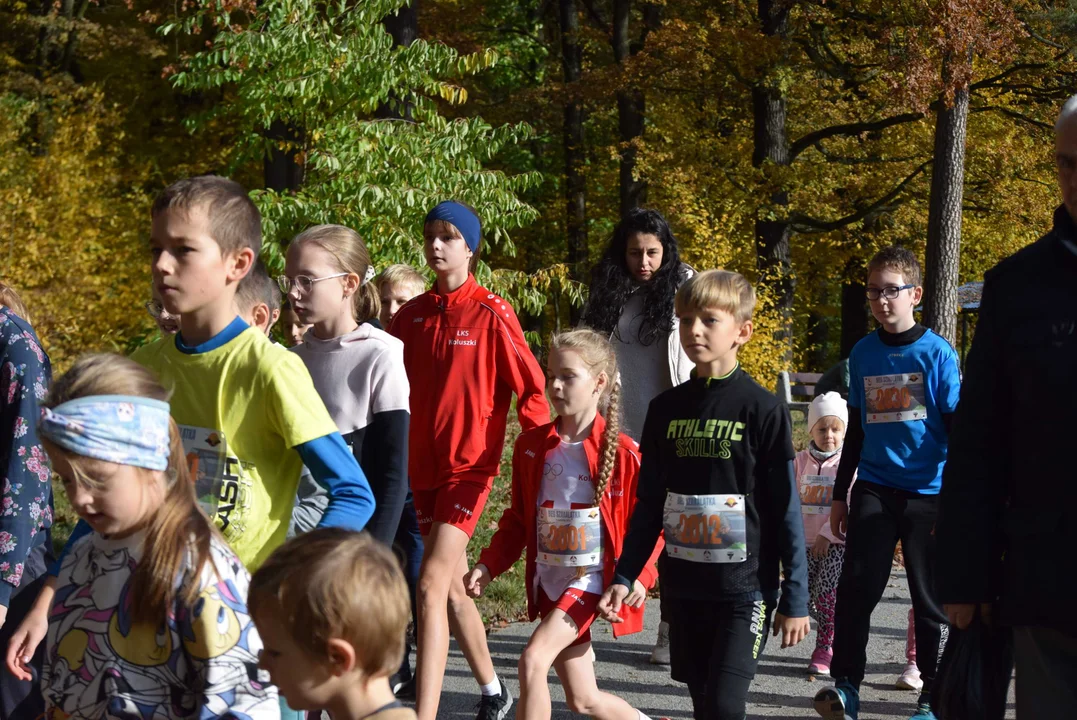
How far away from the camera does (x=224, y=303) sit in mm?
3258

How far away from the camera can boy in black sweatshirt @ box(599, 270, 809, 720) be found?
470cm

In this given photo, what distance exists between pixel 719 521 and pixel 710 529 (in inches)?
1.7

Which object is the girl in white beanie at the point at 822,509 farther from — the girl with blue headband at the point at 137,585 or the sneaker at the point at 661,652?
the girl with blue headband at the point at 137,585

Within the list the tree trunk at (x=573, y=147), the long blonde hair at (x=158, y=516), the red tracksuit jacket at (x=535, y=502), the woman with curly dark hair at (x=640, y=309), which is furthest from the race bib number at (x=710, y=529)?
the tree trunk at (x=573, y=147)

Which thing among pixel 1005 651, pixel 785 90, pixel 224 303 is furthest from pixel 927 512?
pixel 785 90

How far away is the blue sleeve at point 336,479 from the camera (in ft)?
10.3

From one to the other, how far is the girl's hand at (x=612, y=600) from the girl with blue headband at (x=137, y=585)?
7.46 ft

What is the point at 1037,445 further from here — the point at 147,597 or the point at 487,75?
the point at 487,75

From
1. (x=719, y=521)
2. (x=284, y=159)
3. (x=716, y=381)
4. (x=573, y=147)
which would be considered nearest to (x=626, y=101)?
(x=573, y=147)

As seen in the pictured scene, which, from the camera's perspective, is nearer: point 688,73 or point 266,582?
point 266,582

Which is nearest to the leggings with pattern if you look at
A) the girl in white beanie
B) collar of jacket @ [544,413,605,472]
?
the girl in white beanie

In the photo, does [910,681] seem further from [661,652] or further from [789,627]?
[789,627]

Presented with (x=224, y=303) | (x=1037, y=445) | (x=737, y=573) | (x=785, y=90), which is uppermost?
(x=785, y=90)

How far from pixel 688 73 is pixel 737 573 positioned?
71.7 feet
